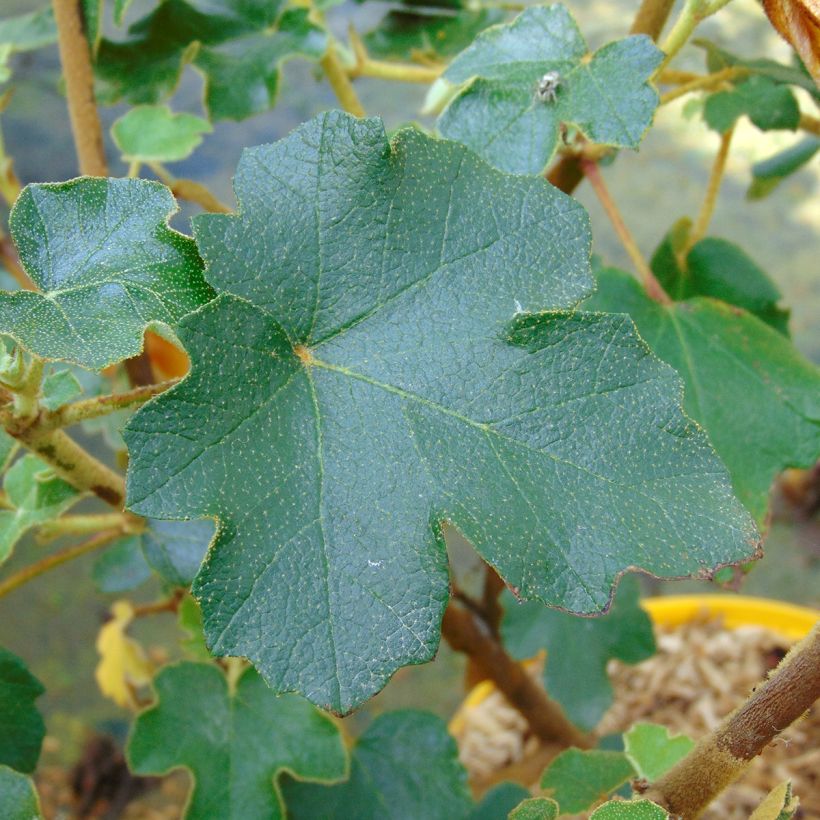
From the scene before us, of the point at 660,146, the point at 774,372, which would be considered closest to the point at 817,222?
the point at 660,146

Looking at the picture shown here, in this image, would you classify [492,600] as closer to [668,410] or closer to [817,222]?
[668,410]

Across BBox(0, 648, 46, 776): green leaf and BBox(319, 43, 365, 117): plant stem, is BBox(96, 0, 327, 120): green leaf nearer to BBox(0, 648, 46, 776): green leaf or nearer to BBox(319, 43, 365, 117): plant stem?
BBox(319, 43, 365, 117): plant stem

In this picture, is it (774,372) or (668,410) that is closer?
(668,410)

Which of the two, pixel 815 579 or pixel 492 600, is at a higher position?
pixel 492 600

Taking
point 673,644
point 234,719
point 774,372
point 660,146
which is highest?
point 774,372

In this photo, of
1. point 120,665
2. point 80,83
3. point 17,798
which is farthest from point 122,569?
point 80,83

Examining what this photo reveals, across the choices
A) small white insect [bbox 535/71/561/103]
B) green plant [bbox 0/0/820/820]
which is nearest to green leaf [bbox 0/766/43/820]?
green plant [bbox 0/0/820/820]

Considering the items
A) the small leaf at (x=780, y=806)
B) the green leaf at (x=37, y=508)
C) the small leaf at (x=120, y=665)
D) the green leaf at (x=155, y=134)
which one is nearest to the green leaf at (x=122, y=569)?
the small leaf at (x=120, y=665)
